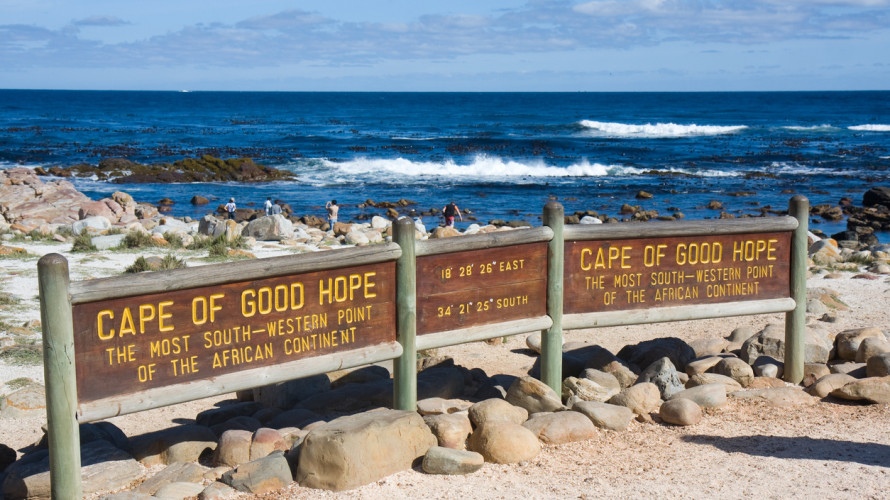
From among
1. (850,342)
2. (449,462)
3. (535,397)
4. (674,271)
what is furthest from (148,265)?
(850,342)

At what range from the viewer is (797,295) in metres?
7.13

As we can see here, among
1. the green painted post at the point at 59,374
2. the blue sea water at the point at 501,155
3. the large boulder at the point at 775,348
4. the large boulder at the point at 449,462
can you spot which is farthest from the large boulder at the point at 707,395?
the blue sea water at the point at 501,155

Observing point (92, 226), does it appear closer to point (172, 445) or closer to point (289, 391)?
point (289, 391)

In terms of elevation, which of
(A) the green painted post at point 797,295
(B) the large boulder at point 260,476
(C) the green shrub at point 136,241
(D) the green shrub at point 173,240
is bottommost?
(D) the green shrub at point 173,240

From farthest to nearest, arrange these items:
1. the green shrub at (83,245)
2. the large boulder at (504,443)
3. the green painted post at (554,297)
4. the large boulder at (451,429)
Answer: the green shrub at (83,245) < the green painted post at (554,297) < the large boulder at (451,429) < the large boulder at (504,443)

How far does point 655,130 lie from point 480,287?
65.8m

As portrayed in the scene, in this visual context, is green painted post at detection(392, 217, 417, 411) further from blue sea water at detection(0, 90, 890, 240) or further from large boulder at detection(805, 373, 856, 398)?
blue sea water at detection(0, 90, 890, 240)

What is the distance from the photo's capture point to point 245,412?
704 cm

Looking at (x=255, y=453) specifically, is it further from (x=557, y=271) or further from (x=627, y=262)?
(x=627, y=262)

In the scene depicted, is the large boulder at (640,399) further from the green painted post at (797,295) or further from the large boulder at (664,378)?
the green painted post at (797,295)

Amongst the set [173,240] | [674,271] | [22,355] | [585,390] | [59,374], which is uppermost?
[674,271]

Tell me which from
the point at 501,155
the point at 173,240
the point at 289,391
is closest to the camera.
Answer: the point at 289,391

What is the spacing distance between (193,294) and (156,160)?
43270 millimetres

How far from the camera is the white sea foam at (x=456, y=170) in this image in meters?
40.4
